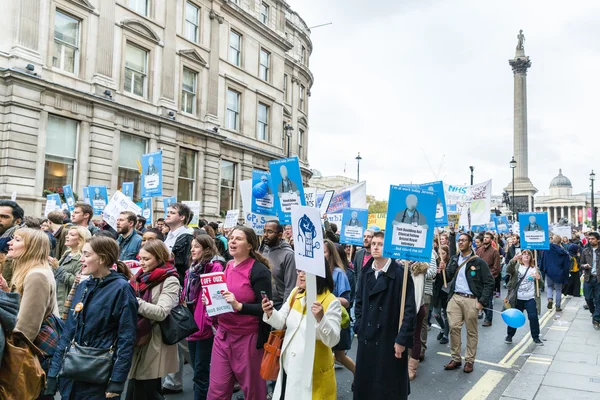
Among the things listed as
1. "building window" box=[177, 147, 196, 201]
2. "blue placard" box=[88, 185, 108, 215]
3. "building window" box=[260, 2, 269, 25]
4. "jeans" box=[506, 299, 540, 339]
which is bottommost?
"jeans" box=[506, 299, 540, 339]

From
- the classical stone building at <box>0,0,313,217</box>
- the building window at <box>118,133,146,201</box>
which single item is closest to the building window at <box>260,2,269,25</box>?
the classical stone building at <box>0,0,313,217</box>

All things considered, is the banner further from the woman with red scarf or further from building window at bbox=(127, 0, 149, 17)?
building window at bbox=(127, 0, 149, 17)

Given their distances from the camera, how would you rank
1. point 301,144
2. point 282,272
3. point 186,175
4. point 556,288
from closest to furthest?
point 282,272
point 556,288
point 186,175
point 301,144

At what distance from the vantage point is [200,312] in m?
5.13

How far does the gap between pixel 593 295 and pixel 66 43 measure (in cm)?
1980

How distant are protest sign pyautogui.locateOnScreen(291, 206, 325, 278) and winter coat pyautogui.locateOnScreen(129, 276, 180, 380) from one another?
132 cm

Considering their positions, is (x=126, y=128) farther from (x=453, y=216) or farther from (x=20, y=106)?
(x=453, y=216)

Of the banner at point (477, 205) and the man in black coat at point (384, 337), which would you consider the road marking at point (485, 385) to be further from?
the banner at point (477, 205)

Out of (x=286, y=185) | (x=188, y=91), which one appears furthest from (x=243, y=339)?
(x=188, y=91)

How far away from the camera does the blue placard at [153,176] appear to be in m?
10.9

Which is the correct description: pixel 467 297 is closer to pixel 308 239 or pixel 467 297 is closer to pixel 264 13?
pixel 308 239

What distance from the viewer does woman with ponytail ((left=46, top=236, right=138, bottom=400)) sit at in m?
3.68

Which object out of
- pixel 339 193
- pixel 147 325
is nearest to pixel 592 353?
pixel 339 193

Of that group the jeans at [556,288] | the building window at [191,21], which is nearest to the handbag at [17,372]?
the jeans at [556,288]
